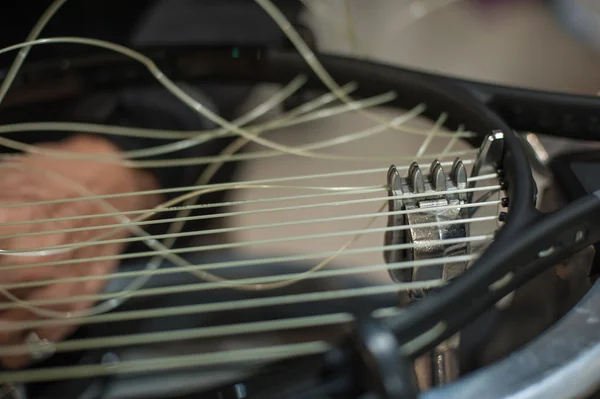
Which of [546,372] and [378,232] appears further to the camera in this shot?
[378,232]

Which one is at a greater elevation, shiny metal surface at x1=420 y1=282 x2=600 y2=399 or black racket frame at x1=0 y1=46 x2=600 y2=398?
black racket frame at x1=0 y1=46 x2=600 y2=398

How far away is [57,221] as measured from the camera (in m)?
0.53

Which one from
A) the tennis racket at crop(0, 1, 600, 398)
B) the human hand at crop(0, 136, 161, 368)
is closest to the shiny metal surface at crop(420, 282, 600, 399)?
the tennis racket at crop(0, 1, 600, 398)

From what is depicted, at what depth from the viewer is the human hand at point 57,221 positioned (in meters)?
0.58

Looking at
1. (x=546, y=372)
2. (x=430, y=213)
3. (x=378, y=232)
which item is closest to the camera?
(x=546, y=372)

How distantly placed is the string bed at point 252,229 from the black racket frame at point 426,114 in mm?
19

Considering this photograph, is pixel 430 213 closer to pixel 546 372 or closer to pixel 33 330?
pixel 546 372

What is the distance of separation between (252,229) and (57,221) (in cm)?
18

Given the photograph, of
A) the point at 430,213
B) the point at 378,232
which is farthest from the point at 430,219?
the point at 378,232

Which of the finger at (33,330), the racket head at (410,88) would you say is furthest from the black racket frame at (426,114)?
the finger at (33,330)

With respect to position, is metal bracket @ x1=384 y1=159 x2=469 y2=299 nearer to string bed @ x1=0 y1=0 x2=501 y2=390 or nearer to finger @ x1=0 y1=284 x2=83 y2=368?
string bed @ x1=0 y1=0 x2=501 y2=390

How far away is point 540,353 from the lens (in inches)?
14.4

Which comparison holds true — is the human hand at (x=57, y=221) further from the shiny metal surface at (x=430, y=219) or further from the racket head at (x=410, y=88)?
the shiny metal surface at (x=430, y=219)

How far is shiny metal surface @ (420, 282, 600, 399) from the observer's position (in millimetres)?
345
